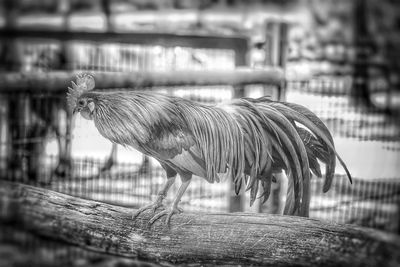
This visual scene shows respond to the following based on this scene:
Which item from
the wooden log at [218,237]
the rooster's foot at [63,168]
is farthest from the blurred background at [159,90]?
the wooden log at [218,237]

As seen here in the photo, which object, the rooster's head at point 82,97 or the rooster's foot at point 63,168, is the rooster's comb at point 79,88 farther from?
the rooster's foot at point 63,168

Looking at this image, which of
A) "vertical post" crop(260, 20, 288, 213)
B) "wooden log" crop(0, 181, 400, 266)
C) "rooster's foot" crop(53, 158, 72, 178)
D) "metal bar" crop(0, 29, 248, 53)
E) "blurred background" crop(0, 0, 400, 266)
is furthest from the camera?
"vertical post" crop(260, 20, 288, 213)

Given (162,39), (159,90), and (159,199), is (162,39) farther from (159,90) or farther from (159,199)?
(159,199)

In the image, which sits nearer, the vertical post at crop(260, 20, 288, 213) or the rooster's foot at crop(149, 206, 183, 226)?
the rooster's foot at crop(149, 206, 183, 226)

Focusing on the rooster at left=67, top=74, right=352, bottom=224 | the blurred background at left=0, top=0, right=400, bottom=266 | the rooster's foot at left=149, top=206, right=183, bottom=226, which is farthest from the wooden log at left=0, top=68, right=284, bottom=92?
the rooster's foot at left=149, top=206, right=183, bottom=226

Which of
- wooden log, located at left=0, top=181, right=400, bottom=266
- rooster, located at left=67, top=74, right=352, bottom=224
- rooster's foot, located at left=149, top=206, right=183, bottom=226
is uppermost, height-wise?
rooster, located at left=67, top=74, right=352, bottom=224

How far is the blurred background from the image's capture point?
1.55m

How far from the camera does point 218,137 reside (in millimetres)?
1346

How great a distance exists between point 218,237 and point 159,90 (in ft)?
1.60

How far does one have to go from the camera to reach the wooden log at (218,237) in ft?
4.18

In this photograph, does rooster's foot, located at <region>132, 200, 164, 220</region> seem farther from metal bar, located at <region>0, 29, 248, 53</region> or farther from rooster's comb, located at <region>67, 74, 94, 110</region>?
metal bar, located at <region>0, 29, 248, 53</region>

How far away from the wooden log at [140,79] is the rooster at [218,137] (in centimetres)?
12

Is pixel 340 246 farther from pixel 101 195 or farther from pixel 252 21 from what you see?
pixel 252 21

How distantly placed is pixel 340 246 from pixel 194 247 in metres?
0.34
